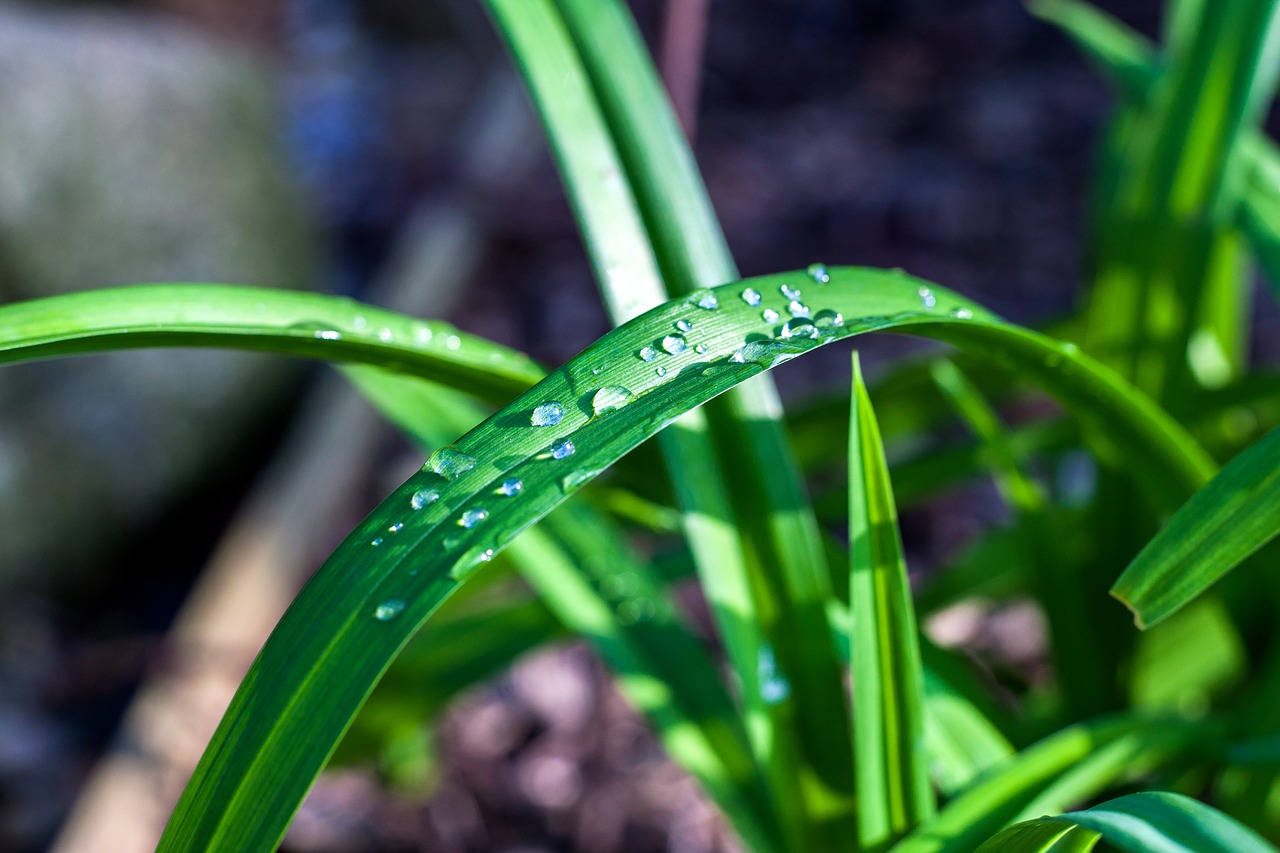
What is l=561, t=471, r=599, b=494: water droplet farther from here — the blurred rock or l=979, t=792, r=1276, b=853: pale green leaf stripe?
the blurred rock

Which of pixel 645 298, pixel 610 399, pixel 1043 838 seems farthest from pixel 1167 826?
pixel 645 298

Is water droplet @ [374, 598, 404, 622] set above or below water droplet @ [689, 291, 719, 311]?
below

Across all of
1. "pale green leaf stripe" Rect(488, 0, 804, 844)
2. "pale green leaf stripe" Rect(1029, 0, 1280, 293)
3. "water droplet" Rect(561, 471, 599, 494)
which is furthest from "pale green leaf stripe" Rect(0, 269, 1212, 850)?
"pale green leaf stripe" Rect(1029, 0, 1280, 293)

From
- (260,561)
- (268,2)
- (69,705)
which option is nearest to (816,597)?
(260,561)

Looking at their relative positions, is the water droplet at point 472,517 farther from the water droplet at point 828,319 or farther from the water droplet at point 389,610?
the water droplet at point 828,319

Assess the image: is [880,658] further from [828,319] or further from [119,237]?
[119,237]

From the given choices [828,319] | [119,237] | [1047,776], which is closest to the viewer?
→ [828,319]
